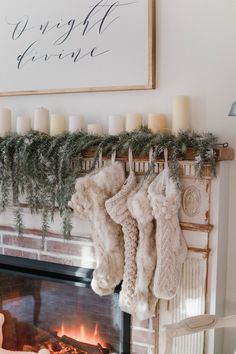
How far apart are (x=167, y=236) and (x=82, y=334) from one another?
0.80m

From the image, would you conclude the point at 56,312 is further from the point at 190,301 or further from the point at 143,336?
the point at 190,301

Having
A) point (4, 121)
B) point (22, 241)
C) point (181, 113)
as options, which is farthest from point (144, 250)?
point (4, 121)

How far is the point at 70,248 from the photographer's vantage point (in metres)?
2.01

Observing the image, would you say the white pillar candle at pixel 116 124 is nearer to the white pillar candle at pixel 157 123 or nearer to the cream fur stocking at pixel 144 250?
the white pillar candle at pixel 157 123

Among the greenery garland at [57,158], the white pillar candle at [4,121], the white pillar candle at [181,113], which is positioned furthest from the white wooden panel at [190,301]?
the white pillar candle at [4,121]

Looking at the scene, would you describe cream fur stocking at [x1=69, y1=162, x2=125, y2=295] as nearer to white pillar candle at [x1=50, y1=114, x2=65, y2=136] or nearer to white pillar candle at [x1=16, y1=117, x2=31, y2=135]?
white pillar candle at [x1=50, y1=114, x2=65, y2=136]

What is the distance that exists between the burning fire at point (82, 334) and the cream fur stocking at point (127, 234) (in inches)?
14.4

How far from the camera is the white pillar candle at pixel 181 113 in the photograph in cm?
175

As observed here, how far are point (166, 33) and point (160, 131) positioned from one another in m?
0.44

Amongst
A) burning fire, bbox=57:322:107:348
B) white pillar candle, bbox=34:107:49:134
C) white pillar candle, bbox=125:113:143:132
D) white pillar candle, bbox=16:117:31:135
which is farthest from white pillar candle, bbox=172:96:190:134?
burning fire, bbox=57:322:107:348

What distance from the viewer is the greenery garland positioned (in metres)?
1.69

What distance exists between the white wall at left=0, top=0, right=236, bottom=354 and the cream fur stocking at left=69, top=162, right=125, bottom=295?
0.37m

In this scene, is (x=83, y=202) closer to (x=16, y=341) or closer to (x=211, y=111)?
(x=211, y=111)

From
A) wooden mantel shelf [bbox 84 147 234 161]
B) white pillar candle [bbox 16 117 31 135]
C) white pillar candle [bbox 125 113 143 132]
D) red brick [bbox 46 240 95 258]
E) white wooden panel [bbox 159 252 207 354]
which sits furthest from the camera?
white pillar candle [bbox 16 117 31 135]
